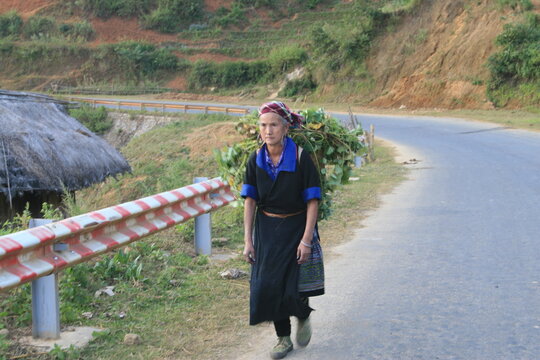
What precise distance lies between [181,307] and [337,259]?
231cm

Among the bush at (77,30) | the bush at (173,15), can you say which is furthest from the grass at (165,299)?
the bush at (173,15)

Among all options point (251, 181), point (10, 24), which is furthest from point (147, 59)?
point (251, 181)

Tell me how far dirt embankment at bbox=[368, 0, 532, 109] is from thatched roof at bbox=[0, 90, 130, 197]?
79.9ft

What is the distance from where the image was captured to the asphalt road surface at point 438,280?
4883 millimetres

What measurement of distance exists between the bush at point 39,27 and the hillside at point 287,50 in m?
0.13

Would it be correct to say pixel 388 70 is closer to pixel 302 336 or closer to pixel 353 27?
pixel 353 27

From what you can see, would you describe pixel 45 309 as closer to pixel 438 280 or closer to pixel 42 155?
pixel 438 280

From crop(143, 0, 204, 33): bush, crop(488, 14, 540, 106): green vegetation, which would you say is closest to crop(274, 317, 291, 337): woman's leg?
crop(488, 14, 540, 106): green vegetation

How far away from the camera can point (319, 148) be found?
5.18 m

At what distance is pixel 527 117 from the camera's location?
30.1m

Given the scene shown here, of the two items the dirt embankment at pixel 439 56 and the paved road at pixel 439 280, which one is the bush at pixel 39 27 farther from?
the paved road at pixel 439 280

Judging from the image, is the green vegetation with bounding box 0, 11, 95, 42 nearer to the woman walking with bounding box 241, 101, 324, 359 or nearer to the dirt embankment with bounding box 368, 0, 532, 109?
the dirt embankment with bounding box 368, 0, 532, 109

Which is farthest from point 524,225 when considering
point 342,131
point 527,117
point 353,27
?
point 353,27

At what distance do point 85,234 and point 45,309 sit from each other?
70 cm
